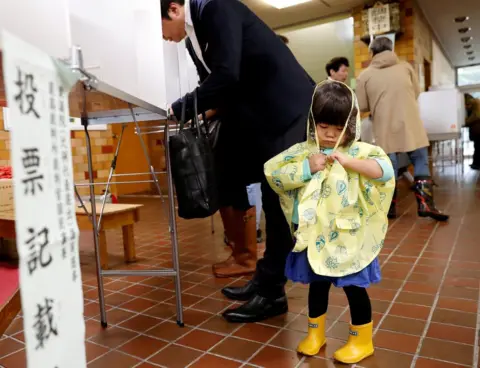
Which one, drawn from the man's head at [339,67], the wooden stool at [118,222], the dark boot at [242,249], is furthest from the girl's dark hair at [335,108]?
the man's head at [339,67]

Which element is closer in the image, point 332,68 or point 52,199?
point 52,199

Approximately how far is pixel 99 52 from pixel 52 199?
0.75m

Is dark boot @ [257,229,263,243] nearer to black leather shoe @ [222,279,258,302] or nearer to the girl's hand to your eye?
black leather shoe @ [222,279,258,302]

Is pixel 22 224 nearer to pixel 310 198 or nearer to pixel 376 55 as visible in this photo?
pixel 310 198

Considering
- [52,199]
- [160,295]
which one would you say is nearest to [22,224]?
[52,199]

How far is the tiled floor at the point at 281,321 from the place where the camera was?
1394mm

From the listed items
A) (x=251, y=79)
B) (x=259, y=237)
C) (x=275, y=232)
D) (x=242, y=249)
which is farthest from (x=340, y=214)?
(x=259, y=237)

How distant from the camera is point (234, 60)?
1455 millimetres

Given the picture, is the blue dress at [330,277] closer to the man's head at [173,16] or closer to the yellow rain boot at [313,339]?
the yellow rain boot at [313,339]

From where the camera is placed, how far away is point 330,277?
1.29m

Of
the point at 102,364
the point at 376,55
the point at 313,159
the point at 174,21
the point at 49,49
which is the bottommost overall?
the point at 102,364

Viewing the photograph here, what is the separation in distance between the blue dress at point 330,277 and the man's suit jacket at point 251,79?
31cm

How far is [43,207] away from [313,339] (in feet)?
3.49

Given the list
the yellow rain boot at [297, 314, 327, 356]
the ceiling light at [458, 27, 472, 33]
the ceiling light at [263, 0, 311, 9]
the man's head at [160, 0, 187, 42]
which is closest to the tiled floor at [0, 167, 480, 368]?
the yellow rain boot at [297, 314, 327, 356]
